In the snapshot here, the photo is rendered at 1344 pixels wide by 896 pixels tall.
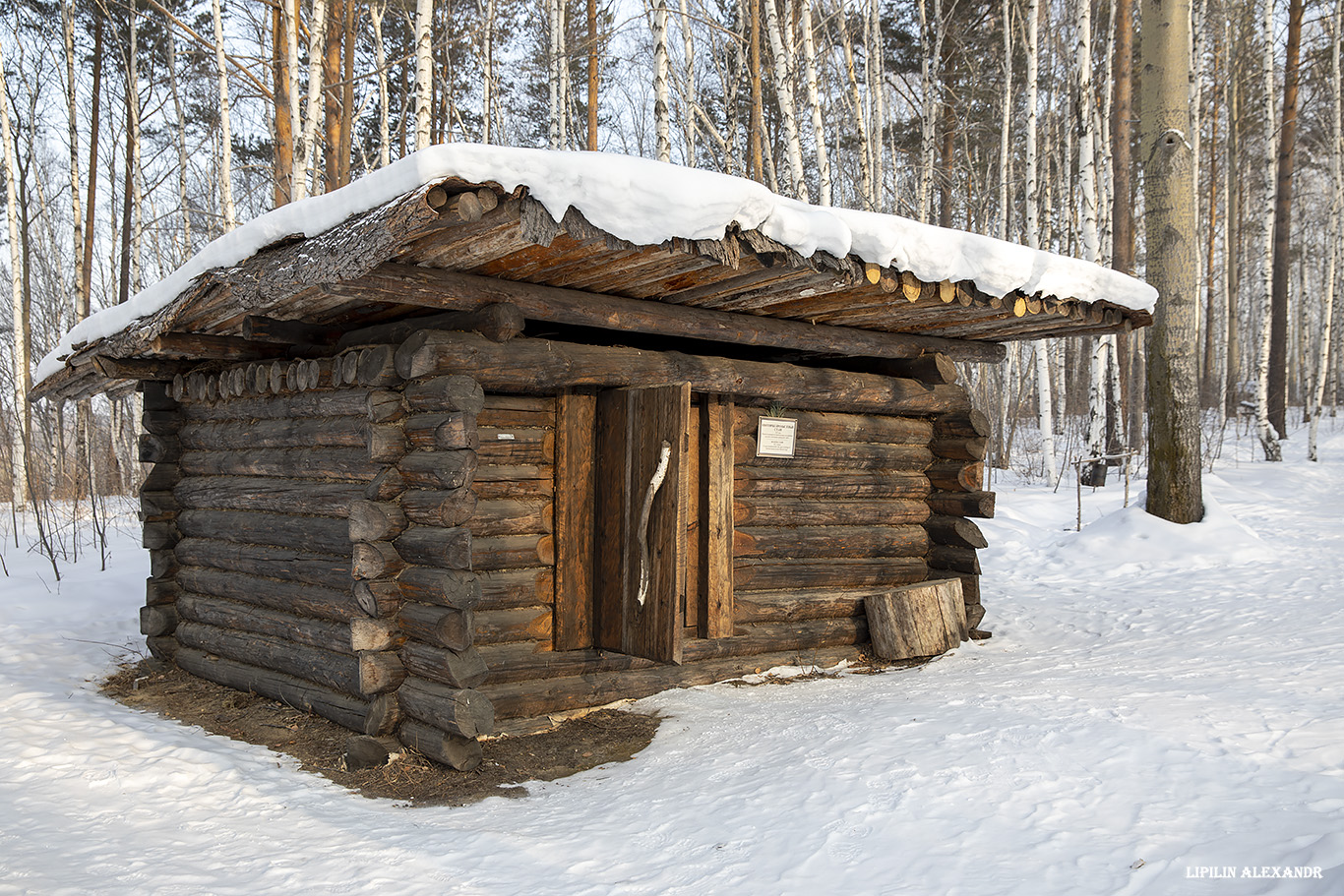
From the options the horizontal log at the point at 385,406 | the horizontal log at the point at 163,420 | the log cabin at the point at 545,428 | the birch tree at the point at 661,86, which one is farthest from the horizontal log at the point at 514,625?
the birch tree at the point at 661,86

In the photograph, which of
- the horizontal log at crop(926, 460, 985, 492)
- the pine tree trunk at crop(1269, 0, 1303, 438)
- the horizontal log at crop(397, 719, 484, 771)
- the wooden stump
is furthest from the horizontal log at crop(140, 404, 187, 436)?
the pine tree trunk at crop(1269, 0, 1303, 438)

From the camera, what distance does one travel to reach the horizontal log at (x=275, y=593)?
5.77 m

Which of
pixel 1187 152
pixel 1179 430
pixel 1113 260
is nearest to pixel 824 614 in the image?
pixel 1179 430

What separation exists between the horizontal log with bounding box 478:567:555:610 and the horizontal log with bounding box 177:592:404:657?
618mm

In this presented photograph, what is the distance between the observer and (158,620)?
300 inches

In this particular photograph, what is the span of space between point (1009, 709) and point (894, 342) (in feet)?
9.90

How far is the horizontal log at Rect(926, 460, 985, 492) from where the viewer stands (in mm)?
7727

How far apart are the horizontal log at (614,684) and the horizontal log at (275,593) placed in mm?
1065

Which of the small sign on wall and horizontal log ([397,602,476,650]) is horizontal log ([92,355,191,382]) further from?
the small sign on wall

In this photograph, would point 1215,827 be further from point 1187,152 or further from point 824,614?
point 1187,152

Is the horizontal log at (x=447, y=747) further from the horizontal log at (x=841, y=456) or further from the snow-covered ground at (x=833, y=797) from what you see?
the horizontal log at (x=841, y=456)

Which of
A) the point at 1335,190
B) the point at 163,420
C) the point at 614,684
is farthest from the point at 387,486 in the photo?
the point at 1335,190

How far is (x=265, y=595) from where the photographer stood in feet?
21.4

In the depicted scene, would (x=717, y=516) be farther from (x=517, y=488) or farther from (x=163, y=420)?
(x=163, y=420)
